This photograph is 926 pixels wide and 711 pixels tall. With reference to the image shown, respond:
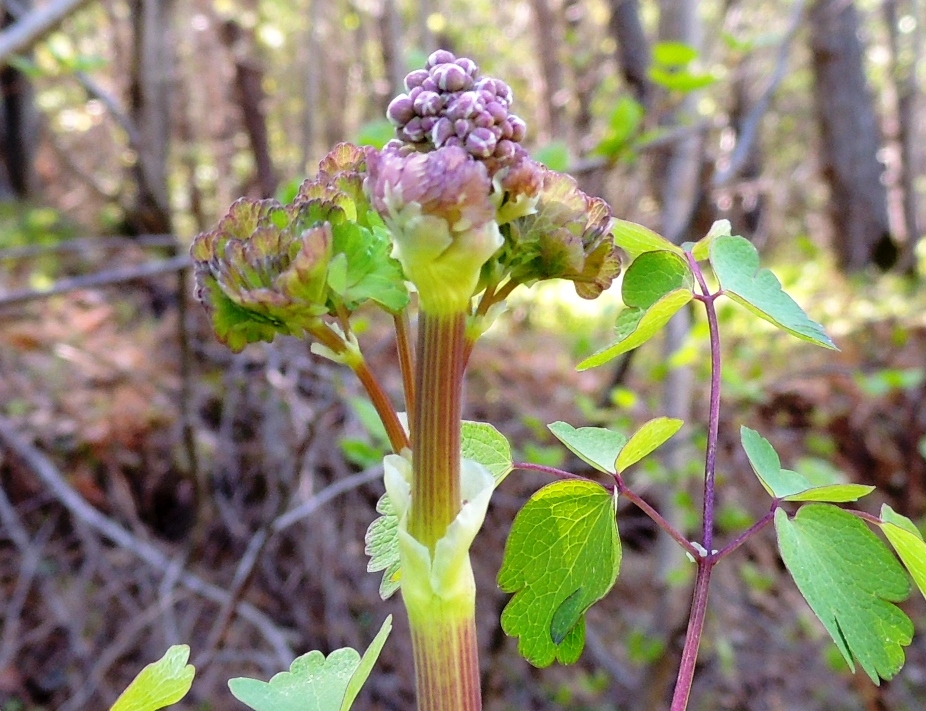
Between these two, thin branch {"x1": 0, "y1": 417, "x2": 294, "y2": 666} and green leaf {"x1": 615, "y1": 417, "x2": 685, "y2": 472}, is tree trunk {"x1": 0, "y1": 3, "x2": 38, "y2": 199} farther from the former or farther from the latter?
green leaf {"x1": 615, "y1": 417, "x2": 685, "y2": 472}

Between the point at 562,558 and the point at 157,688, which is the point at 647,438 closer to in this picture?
the point at 562,558

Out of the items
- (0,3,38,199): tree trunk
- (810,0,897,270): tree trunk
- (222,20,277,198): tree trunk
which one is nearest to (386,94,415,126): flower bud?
(222,20,277,198): tree trunk

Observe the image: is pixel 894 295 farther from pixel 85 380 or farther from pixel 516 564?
pixel 516 564

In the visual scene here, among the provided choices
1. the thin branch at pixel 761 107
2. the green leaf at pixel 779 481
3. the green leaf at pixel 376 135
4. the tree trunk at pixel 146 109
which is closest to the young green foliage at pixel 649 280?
the green leaf at pixel 779 481

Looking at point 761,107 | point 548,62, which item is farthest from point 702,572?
point 548,62

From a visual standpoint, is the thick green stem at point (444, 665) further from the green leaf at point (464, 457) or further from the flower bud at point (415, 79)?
the flower bud at point (415, 79)
